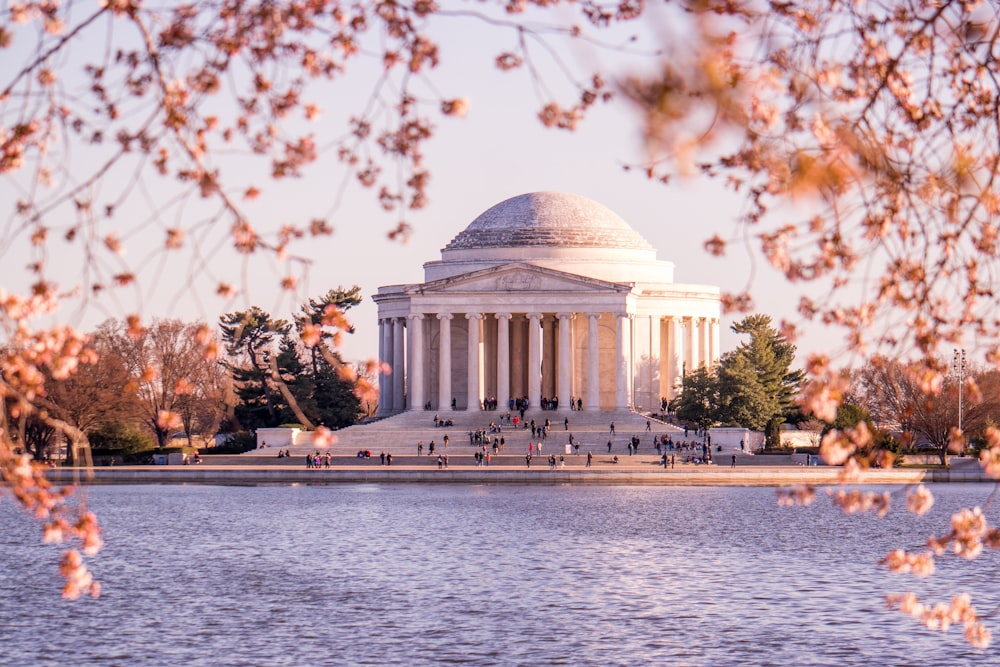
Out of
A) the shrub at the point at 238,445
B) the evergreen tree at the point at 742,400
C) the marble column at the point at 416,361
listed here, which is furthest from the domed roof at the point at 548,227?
the shrub at the point at 238,445

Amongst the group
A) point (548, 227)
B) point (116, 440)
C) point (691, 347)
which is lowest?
point (116, 440)

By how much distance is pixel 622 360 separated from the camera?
381ft

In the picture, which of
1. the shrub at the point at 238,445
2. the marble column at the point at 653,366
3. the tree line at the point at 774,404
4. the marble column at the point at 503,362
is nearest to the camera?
the tree line at the point at 774,404

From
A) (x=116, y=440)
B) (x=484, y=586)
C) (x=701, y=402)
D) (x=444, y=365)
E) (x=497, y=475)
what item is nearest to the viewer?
(x=484, y=586)

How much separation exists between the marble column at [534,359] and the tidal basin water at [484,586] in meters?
44.9

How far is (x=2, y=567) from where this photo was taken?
48812 mm

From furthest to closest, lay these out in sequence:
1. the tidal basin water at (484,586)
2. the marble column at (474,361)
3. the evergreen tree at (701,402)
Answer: the marble column at (474,361) → the evergreen tree at (701,402) → the tidal basin water at (484,586)

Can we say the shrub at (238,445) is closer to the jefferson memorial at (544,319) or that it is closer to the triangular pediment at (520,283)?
the jefferson memorial at (544,319)

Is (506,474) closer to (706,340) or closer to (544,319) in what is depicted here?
(544,319)

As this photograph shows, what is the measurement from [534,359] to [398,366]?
12714 mm

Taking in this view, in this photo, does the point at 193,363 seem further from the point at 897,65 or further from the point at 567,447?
the point at 897,65

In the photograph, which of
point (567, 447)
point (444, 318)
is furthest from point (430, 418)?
point (567, 447)

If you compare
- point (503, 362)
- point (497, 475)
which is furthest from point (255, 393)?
point (497, 475)

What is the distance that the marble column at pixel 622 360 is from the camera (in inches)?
4532
